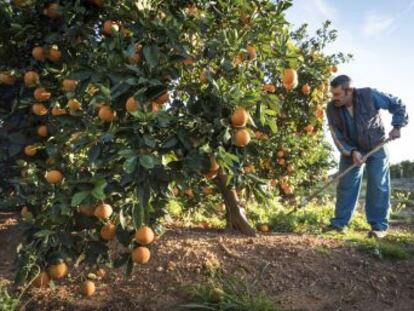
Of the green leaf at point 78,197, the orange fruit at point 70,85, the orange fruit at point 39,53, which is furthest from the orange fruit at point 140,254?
the orange fruit at point 39,53

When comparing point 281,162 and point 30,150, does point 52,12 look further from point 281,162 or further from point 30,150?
point 281,162

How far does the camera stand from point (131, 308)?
3.02 meters

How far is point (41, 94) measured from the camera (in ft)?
10.2

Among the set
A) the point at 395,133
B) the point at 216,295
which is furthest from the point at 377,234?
the point at 216,295

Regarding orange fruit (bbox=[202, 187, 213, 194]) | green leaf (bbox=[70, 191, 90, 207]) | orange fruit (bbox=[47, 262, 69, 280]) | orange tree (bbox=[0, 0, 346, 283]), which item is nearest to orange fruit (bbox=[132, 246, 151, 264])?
orange tree (bbox=[0, 0, 346, 283])

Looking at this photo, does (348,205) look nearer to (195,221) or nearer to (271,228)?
(271,228)

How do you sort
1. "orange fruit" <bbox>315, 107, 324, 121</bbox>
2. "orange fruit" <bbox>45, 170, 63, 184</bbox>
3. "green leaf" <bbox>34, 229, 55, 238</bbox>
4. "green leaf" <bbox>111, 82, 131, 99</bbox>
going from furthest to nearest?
"orange fruit" <bbox>315, 107, 324, 121</bbox> → "orange fruit" <bbox>45, 170, 63, 184</bbox> → "green leaf" <bbox>34, 229, 55, 238</bbox> → "green leaf" <bbox>111, 82, 131, 99</bbox>

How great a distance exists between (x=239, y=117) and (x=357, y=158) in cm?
266

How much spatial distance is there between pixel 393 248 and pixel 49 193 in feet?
9.38

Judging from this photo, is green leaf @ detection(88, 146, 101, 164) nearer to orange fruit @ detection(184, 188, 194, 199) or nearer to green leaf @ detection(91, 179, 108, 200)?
green leaf @ detection(91, 179, 108, 200)

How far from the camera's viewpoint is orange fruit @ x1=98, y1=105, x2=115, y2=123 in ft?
8.04

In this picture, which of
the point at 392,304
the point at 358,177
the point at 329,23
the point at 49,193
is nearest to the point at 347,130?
the point at 358,177

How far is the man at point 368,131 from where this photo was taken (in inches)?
186

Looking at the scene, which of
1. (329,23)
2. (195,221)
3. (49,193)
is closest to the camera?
(49,193)
